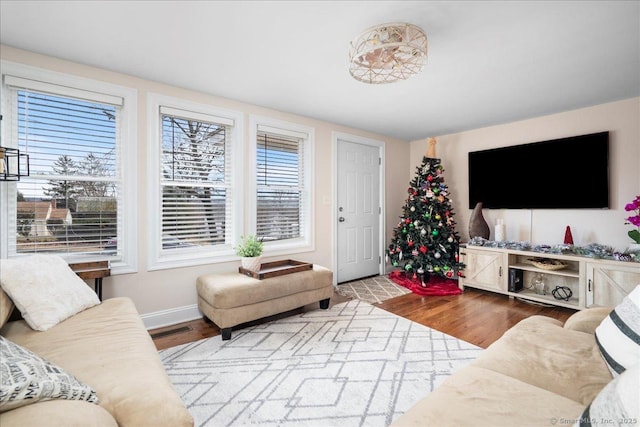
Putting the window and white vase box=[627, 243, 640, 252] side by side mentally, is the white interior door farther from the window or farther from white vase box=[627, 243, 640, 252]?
white vase box=[627, 243, 640, 252]

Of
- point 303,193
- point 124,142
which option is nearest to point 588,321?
point 303,193

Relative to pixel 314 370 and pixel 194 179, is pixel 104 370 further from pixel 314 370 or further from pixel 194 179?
pixel 194 179

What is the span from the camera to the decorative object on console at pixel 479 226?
406 cm

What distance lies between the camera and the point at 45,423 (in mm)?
774

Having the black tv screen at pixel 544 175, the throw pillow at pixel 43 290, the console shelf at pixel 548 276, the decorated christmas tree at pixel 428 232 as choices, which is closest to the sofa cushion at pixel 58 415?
the throw pillow at pixel 43 290

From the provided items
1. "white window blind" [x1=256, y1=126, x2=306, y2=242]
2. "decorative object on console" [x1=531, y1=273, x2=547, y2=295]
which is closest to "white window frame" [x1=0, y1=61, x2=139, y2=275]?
"white window blind" [x1=256, y1=126, x2=306, y2=242]

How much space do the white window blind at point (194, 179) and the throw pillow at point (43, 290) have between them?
1.00 m

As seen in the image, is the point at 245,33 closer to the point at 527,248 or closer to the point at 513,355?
the point at 513,355

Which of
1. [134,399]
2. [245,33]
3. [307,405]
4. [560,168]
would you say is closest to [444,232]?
[560,168]

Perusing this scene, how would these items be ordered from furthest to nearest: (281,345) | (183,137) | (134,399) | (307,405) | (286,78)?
1. (183,137)
2. (286,78)
3. (281,345)
4. (307,405)
5. (134,399)

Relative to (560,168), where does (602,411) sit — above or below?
below

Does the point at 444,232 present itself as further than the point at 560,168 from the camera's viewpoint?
Yes

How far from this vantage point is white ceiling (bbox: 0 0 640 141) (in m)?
1.81

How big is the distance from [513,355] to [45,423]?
1.66 m
